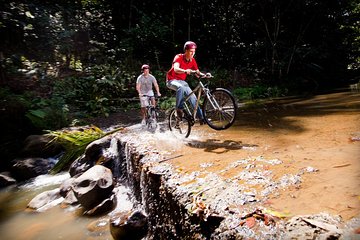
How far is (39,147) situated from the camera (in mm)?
10109

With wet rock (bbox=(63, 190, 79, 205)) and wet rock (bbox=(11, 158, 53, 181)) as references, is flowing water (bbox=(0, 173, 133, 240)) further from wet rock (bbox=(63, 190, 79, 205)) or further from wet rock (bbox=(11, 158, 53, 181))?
wet rock (bbox=(11, 158, 53, 181))

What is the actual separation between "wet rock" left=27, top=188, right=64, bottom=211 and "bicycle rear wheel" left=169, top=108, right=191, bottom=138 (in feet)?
11.2

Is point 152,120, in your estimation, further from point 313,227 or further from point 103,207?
point 313,227

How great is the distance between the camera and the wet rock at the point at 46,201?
279 inches

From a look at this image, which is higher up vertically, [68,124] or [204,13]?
[204,13]

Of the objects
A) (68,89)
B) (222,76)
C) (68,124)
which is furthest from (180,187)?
(222,76)

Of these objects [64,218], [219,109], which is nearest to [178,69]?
[219,109]

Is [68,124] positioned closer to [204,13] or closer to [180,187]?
[180,187]

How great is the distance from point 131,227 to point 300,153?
3015 mm

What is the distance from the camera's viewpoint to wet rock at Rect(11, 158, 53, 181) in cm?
938

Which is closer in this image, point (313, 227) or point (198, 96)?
point (313, 227)

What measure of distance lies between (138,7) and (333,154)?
1901 cm

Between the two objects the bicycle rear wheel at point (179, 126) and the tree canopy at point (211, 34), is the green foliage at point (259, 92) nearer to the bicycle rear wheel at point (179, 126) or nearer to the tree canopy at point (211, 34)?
the tree canopy at point (211, 34)

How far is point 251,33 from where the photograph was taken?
20578 millimetres
